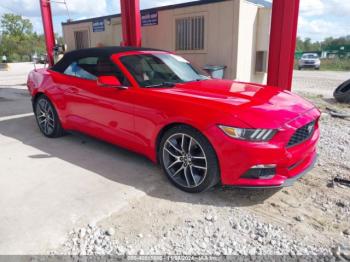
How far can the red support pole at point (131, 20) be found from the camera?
7641 mm

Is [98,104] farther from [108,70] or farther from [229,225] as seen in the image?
[229,225]

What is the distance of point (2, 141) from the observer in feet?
15.8

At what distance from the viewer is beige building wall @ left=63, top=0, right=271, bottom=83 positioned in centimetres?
830

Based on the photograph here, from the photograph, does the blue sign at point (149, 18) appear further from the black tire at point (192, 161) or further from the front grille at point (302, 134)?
the front grille at point (302, 134)

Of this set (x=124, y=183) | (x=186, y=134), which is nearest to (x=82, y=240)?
(x=124, y=183)

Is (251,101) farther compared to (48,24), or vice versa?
(48,24)

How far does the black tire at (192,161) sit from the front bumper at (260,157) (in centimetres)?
10

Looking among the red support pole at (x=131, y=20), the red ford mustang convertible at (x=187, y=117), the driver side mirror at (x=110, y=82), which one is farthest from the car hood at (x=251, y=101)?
the red support pole at (x=131, y=20)

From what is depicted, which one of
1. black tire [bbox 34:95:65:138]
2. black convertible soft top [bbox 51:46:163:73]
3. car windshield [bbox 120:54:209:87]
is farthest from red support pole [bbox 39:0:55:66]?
car windshield [bbox 120:54:209:87]

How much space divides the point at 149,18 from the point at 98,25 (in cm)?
291

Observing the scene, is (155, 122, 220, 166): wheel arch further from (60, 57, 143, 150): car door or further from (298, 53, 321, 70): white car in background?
(298, 53, 321, 70): white car in background

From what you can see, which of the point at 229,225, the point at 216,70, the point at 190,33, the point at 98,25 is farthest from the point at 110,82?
the point at 98,25

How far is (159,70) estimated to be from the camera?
12.8 ft

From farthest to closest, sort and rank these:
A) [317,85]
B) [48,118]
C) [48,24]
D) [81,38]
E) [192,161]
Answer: [317,85], [81,38], [48,24], [48,118], [192,161]
